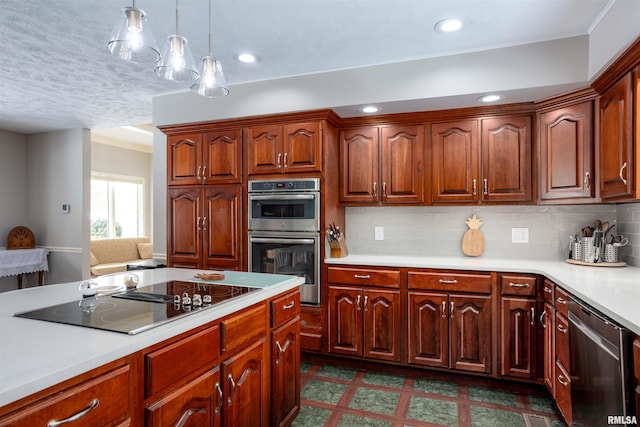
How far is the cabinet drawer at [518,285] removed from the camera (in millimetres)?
2721

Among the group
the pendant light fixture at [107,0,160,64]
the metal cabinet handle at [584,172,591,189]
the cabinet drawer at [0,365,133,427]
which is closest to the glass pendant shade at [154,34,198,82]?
the pendant light fixture at [107,0,160,64]

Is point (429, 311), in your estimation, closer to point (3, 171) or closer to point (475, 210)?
point (475, 210)

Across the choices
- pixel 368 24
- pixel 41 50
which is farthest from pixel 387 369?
pixel 41 50

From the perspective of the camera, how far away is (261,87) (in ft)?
11.4

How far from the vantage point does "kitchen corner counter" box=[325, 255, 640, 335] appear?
5.24ft

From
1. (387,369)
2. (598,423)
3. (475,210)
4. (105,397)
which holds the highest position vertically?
(475,210)

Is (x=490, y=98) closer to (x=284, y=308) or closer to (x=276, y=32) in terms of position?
(x=276, y=32)

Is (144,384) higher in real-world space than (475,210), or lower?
lower

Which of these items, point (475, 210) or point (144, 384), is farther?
point (475, 210)

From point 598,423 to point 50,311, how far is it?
2.35 meters

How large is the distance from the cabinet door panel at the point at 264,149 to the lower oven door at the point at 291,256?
23.6 inches

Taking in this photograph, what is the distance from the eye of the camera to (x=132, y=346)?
1.10m

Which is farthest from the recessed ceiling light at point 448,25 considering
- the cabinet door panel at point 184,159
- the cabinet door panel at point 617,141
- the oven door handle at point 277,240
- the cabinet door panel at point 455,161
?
the cabinet door panel at point 184,159

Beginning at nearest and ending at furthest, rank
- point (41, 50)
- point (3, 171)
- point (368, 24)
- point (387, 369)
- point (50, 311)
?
point (50, 311) → point (368, 24) → point (41, 50) → point (387, 369) → point (3, 171)
